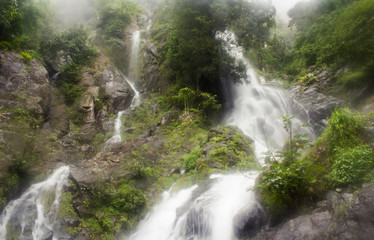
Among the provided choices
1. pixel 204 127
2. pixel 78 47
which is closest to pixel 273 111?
pixel 204 127

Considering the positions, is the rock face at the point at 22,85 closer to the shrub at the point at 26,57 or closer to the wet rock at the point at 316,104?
the shrub at the point at 26,57

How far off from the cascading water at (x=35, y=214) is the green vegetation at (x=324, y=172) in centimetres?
655

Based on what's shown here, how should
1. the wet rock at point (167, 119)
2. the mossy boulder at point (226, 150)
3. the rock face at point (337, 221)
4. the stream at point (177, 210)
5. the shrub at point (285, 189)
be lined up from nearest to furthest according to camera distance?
the rock face at point (337, 221) → the shrub at point (285, 189) → the stream at point (177, 210) → the mossy boulder at point (226, 150) → the wet rock at point (167, 119)

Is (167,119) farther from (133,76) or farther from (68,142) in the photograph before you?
(133,76)

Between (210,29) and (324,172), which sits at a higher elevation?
(210,29)

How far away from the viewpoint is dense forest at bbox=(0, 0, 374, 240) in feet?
14.7

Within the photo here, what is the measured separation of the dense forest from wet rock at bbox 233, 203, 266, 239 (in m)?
0.06

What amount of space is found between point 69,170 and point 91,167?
0.81m

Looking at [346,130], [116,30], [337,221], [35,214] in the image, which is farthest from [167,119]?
[116,30]

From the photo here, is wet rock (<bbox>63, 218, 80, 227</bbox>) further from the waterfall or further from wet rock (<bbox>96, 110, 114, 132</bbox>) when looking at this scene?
the waterfall

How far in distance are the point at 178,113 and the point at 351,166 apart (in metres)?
10.9

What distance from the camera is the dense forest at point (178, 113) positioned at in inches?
176

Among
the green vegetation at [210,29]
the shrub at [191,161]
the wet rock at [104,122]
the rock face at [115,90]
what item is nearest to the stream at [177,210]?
the shrub at [191,161]

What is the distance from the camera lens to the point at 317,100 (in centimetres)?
1088
